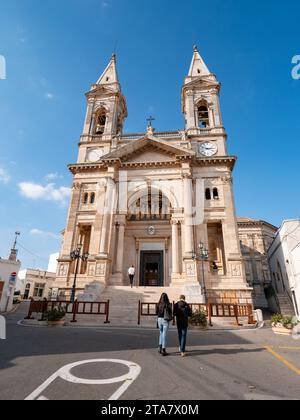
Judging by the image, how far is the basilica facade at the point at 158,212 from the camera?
19.8m

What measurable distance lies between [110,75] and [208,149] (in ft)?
59.9

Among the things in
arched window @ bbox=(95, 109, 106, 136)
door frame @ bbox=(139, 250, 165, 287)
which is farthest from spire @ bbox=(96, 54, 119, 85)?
door frame @ bbox=(139, 250, 165, 287)

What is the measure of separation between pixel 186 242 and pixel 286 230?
9.43 metres

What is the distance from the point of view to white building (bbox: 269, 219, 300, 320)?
63.2ft

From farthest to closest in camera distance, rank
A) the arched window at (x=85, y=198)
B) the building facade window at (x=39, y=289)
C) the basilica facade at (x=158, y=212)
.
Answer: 1. the building facade window at (x=39, y=289)
2. the arched window at (x=85, y=198)
3. the basilica facade at (x=158, y=212)

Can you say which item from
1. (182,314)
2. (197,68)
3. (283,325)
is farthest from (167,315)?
(197,68)

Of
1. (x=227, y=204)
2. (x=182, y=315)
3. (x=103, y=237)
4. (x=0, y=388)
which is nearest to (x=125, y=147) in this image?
(x=103, y=237)

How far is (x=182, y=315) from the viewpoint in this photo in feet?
21.1

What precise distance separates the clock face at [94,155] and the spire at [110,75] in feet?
35.4

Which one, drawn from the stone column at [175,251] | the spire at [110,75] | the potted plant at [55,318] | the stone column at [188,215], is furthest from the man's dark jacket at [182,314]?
the spire at [110,75]

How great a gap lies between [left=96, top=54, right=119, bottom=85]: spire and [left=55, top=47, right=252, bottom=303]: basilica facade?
25.6ft

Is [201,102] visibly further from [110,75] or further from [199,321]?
[199,321]

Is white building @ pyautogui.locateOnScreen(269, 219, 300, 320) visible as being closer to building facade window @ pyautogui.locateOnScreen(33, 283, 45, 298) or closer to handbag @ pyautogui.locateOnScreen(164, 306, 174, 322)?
handbag @ pyautogui.locateOnScreen(164, 306, 174, 322)

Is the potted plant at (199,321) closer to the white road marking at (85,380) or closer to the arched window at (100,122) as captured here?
the white road marking at (85,380)
